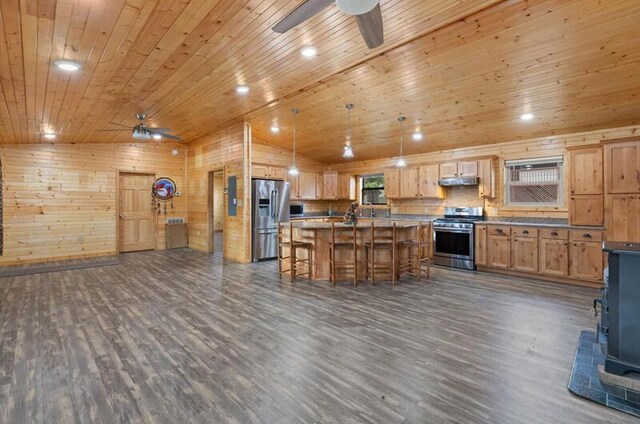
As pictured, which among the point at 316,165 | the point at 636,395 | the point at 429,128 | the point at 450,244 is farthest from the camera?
the point at 316,165

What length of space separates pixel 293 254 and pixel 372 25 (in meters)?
3.83

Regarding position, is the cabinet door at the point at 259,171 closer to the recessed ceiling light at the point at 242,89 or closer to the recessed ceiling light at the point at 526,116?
the recessed ceiling light at the point at 242,89

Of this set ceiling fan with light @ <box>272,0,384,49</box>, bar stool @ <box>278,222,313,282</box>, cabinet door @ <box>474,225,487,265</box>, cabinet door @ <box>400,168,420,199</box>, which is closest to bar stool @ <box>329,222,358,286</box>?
bar stool @ <box>278,222,313,282</box>

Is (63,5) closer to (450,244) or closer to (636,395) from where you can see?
(636,395)

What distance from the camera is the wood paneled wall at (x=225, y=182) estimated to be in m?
6.79

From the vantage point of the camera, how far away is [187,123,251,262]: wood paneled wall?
22.3 feet

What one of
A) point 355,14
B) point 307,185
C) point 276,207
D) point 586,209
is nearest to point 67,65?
point 355,14

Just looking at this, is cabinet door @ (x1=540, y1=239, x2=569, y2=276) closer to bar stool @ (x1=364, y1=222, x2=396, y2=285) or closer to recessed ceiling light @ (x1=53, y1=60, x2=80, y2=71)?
bar stool @ (x1=364, y1=222, x2=396, y2=285)

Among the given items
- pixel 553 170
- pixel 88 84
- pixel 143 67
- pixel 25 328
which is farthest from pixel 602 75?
pixel 25 328

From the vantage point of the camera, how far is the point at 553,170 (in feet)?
19.1

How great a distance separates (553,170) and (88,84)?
7.41 meters

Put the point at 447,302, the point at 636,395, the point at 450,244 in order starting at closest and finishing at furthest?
the point at 636,395
the point at 447,302
the point at 450,244

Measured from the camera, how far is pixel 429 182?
278 inches

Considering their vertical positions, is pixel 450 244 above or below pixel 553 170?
below
